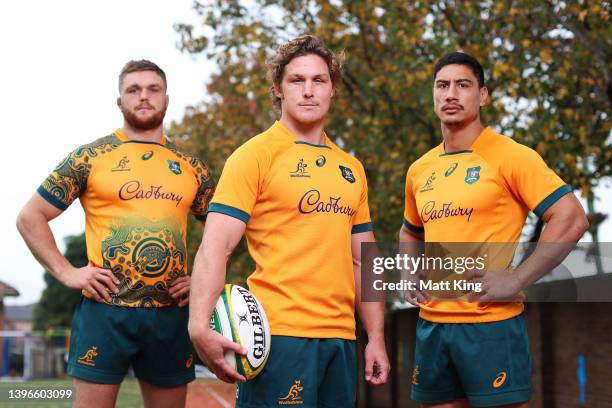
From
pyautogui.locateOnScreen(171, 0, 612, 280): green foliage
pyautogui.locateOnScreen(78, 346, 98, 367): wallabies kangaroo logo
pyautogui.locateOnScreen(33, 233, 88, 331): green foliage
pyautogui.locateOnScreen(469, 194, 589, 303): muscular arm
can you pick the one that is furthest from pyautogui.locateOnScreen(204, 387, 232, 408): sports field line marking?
pyautogui.locateOnScreen(33, 233, 88, 331): green foliage

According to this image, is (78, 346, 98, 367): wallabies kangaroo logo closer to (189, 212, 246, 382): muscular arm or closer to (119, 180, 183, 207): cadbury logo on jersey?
(119, 180, 183, 207): cadbury logo on jersey

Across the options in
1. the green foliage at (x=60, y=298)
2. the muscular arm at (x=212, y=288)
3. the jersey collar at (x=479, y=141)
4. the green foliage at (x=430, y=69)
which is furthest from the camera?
the green foliage at (x=60, y=298)

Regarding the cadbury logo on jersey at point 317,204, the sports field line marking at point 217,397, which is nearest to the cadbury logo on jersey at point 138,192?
the cadbury logo on jersey at point 317,204

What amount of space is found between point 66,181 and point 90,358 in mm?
1240

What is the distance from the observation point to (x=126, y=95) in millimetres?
5953

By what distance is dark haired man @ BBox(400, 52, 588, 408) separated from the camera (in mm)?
5004

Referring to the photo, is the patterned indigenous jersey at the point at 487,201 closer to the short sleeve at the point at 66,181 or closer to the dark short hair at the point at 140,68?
the dark short hair at the point at 140,68

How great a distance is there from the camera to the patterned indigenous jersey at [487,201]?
509cm

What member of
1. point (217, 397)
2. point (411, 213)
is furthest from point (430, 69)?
point (217, 397)

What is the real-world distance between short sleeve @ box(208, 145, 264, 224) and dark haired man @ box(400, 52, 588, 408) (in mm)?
1377

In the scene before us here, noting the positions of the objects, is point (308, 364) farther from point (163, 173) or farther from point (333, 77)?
point (163, 173)

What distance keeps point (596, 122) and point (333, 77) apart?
9586mm

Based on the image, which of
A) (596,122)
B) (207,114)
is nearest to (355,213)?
(596,122)

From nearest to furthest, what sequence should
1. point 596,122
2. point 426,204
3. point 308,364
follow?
point 308,364, point 426,204, point 596,122
